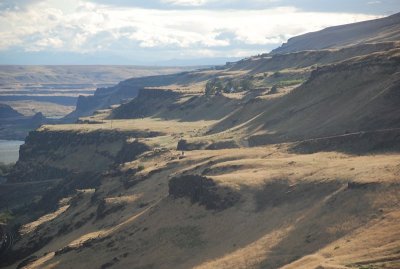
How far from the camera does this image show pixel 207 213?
84.6m

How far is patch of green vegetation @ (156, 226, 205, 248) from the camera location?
79000 millimetres

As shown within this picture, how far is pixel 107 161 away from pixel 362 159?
120 meters

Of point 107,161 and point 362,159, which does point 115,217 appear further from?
point 107,161

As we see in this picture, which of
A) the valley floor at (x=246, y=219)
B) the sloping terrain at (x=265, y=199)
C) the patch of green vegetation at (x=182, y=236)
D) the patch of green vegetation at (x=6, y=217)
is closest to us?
the valley floor at (x=246, y=219)

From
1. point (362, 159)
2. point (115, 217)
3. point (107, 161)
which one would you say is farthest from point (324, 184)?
point (107, 161)

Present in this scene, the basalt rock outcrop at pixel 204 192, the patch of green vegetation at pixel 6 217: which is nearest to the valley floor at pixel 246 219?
the basalt rock outcrop at pixel 204 192

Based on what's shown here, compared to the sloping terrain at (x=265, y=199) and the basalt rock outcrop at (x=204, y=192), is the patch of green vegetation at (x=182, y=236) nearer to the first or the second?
the sloping terrain at (x=265, y=199)

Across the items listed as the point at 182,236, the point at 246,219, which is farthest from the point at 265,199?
the point at 182,236

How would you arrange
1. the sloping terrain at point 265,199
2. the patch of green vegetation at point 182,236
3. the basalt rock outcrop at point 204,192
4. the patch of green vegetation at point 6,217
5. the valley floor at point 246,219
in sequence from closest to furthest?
A: 1. the valley floor at point 246,219
2. the sloping terrain at point 265,199
3. the patch of green vegetation at point 182,236
4. the basalt rock outcrop at point 204,192
5. the patch of green vegetation at point 6,217

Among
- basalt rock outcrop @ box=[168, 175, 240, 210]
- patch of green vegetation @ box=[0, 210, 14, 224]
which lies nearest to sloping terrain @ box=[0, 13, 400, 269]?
basalt rock outcrop @ box=[168, 175, 240, 210]

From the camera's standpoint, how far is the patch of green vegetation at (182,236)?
7900 cm

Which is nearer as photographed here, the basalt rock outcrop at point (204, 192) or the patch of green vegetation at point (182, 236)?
the patch of green vegetation at point (182, 236)

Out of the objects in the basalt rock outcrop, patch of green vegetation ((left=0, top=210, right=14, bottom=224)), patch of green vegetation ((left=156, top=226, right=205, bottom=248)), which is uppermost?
the basalt rock outcrop

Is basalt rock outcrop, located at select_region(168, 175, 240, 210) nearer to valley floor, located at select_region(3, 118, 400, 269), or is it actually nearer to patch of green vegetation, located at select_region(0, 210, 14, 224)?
valley floor, located at select_region(3, 118, 400, 269)
